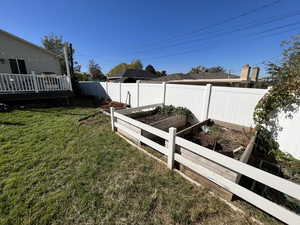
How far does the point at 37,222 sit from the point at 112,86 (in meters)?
8.44

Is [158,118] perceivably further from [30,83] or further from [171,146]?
[30,83]

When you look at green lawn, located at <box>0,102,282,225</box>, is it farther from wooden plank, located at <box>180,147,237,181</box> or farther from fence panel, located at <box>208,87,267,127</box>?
fence panel, located at <box>208,87,267,127</box>

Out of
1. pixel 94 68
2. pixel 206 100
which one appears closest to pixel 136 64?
pixel 94 68

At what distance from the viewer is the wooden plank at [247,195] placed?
1.44 m

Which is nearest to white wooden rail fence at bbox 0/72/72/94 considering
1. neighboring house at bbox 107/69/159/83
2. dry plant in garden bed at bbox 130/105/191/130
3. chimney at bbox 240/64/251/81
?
dry plant in garden bed at bbox 130/105/191/130

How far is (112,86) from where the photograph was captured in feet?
30.0

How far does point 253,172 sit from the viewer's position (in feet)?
5.18

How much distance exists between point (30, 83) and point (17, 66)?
14.4 ft

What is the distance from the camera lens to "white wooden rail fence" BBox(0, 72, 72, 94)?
22.5 ft

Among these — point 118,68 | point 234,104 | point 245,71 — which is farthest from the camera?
point 118,68

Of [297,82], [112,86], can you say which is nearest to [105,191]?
[297,82]

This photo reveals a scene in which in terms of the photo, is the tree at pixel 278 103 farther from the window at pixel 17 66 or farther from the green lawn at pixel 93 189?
the window at pixel 17 66

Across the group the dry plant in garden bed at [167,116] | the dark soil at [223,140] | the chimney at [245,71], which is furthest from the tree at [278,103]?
the chimney at [245,71]

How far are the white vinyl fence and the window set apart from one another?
416 inches
